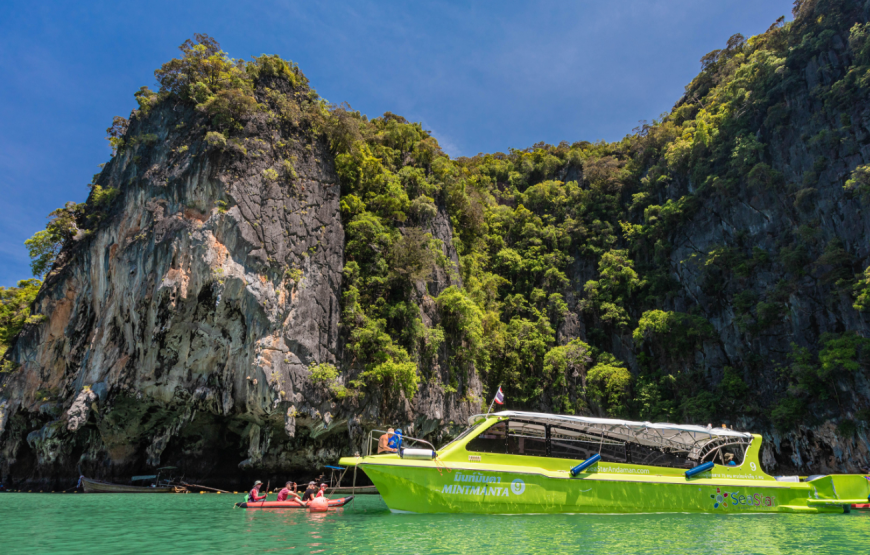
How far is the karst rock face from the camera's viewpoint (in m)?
20.0

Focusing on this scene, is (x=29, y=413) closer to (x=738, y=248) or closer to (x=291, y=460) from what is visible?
(x=291, y=460)

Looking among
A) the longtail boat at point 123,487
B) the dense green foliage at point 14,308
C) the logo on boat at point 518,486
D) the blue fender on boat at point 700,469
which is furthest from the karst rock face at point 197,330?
the blue fender on boat at point 700,469

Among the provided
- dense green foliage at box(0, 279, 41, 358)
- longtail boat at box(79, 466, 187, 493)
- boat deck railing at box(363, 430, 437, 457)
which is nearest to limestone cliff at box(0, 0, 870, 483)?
boat deck railing at box(363, 430, 437, 457)

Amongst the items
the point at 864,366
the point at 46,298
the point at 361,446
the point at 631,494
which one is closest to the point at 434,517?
the point at 631,494

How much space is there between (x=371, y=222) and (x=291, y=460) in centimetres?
1208

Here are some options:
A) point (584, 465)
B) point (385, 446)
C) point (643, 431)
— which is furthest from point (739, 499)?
point (385, 446)

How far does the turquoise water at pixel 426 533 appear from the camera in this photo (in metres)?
6.94

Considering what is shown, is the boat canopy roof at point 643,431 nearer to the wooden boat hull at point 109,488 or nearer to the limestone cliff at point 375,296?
the limestone cliff at point 375,296

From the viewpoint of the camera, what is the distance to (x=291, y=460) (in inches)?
895

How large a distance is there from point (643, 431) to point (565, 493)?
2.86m

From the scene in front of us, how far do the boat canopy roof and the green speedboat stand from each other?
0.03 metres

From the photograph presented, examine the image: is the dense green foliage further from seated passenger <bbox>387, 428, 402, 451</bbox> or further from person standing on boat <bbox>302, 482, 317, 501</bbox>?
seated passenger <bbox>387, 428, 402, 451</bbox>

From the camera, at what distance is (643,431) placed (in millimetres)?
11867

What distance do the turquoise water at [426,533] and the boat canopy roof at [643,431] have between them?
1723mm
